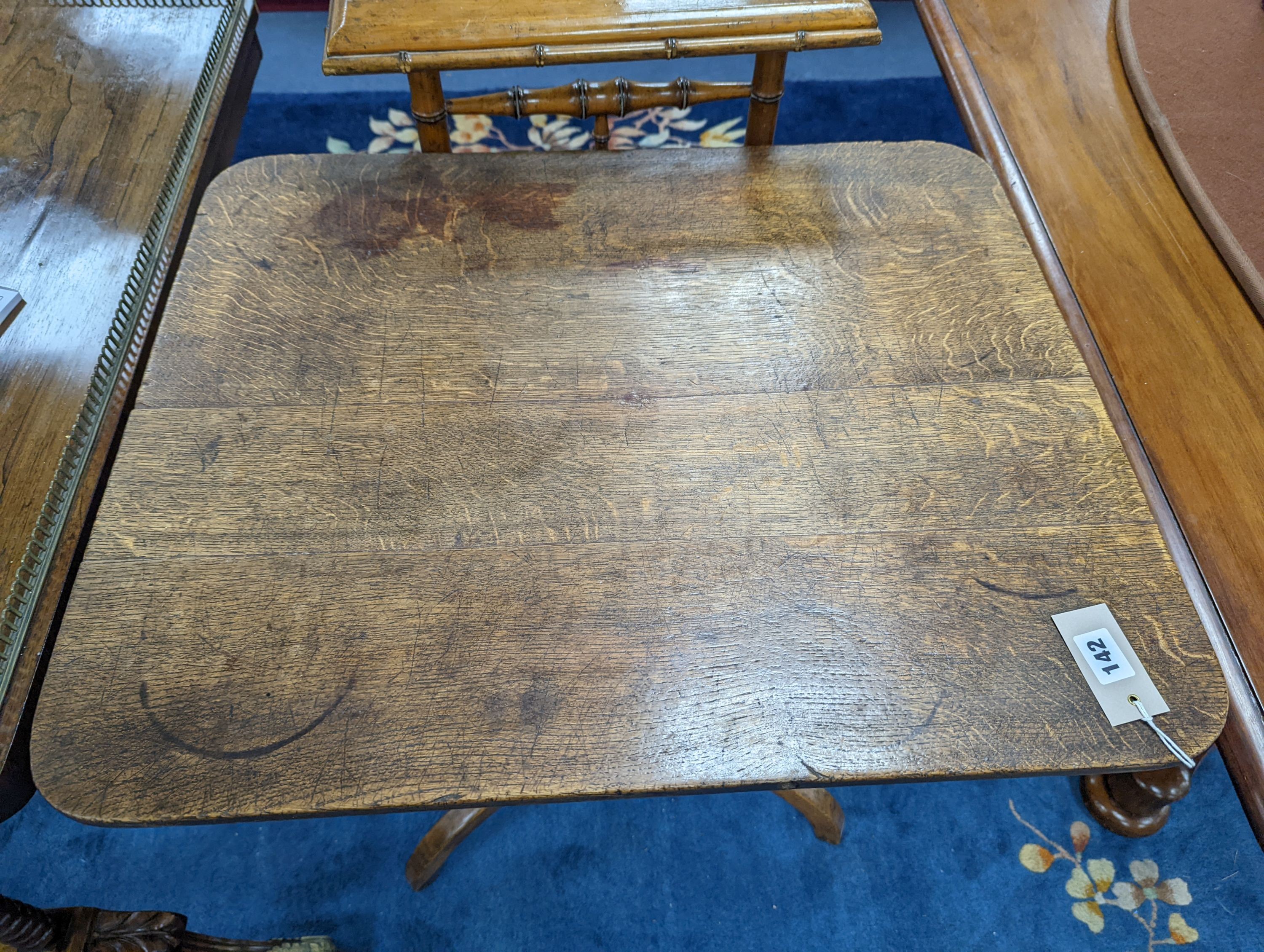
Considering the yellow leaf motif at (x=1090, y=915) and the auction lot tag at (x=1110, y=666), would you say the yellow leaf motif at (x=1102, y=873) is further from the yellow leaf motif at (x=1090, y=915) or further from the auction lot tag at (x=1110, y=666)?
the auction lot tag at (x=1110, y=666)

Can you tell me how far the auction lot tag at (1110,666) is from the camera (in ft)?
2.81

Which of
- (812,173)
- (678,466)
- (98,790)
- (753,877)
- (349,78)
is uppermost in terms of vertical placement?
(812,173)

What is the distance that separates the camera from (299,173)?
4.20ft

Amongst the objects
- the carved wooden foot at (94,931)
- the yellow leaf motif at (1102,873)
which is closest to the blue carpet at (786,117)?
the yellow leaf motif at (1102,873)

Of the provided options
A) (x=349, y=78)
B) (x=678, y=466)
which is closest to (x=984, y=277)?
(x=678, y=466)

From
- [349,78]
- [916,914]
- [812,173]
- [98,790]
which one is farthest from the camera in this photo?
[349,78]

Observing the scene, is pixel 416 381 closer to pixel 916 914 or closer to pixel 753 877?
pixel 753 877

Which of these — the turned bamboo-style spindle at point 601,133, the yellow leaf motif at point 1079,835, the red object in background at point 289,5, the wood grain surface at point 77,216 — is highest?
the turned bamboo-style spindle at point 601,133

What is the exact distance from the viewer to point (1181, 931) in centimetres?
142

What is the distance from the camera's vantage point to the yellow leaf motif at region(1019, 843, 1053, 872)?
147 cm

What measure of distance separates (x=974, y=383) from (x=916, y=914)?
35.8 inches

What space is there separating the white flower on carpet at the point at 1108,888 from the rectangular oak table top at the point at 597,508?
760mm

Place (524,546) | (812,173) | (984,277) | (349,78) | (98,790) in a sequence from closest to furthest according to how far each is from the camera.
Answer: (98,790) → (524,546) → (984,277) → (812,173) → (349,78)

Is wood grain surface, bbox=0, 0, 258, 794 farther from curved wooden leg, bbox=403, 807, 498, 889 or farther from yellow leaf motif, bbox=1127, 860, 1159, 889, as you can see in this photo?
yellow leaf motif, bbox=1127, 860, 1159, 889
